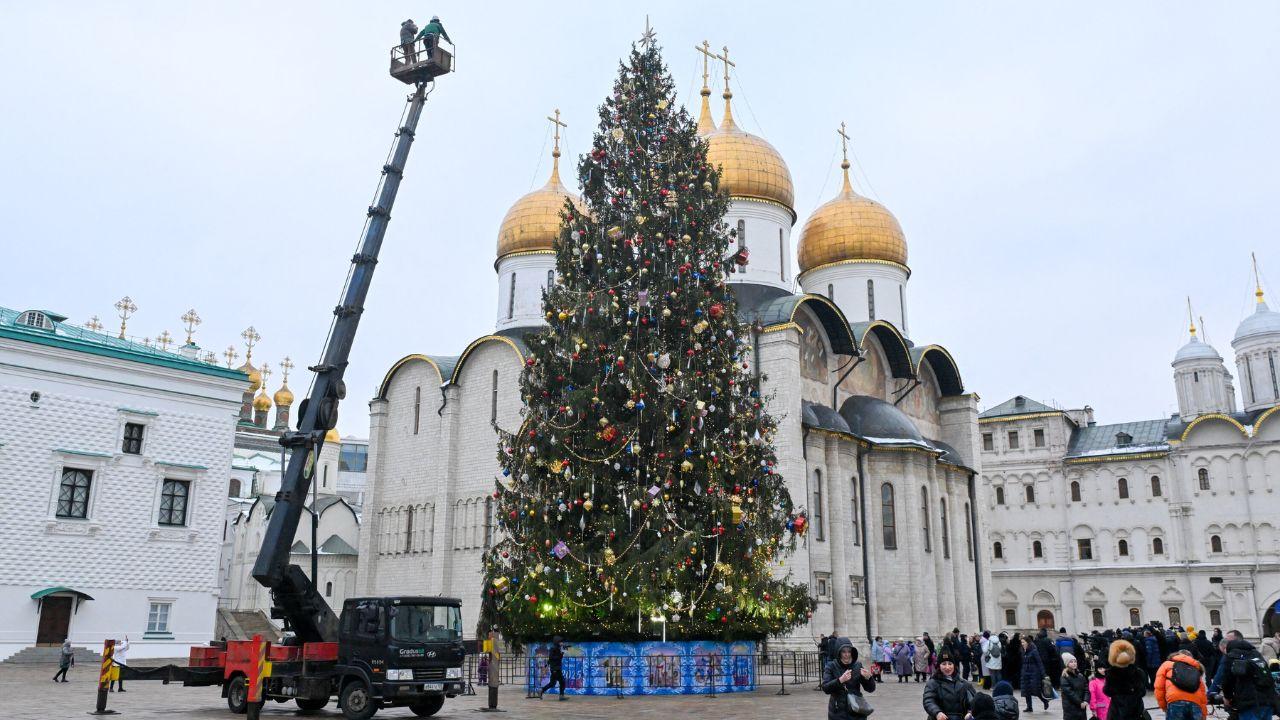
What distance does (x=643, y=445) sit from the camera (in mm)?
15859

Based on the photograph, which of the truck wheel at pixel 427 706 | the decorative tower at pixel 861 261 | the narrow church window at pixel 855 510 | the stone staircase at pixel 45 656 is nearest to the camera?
the truck wheel at pixel 427 706

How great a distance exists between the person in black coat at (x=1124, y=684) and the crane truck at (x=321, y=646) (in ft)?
27.3

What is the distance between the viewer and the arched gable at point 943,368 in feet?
108

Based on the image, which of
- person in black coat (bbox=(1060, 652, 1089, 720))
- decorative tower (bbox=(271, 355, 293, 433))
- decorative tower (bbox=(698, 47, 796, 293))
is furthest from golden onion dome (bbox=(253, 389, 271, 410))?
person in black coat (bbox=(1060, 652, 1089, 720))

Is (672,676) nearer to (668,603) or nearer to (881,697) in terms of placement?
(668,603)

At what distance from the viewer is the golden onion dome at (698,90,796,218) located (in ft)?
99.1

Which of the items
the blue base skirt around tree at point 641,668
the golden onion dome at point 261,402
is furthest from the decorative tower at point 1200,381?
the golden onion dome at point 261,402

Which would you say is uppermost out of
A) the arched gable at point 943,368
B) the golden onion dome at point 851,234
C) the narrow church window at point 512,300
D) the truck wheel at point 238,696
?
the golden onion dome at point 851,234

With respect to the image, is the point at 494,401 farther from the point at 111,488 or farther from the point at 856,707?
the point at 856,707

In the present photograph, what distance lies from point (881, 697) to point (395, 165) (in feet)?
38.3

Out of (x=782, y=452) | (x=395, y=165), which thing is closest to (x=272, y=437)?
(x=782, y=452)

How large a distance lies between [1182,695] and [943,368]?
2731 centimetres

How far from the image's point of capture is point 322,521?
1612 inches

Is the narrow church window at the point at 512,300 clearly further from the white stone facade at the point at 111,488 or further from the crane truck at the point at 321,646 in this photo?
the crane truck at the point at 321,646
